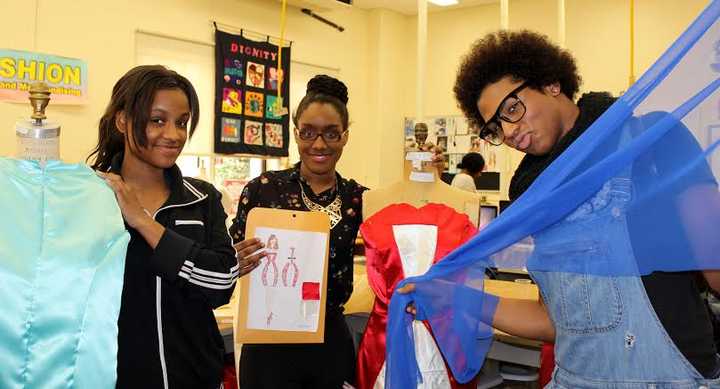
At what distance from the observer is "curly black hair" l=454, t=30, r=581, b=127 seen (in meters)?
1.69

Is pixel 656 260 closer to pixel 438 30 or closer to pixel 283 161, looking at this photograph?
pixel 283 161

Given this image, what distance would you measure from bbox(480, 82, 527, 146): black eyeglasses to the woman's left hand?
2.92 feet

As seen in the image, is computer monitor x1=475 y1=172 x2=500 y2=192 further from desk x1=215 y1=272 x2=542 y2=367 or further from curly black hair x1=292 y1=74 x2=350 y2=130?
curly black hair x1=292 y1=74 x2=350 y2=130

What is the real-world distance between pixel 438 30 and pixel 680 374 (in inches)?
313

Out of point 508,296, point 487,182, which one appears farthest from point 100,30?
point 487,182

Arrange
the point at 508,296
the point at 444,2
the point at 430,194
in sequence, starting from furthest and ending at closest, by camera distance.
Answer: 1. the point at 444,2
2. the point at 508,296
3. the point at 430,194

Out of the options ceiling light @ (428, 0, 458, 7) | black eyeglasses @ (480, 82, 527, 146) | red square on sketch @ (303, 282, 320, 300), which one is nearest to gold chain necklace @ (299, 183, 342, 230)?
red square on sketch @ (303, 282, 320, 300)

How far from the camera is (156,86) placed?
5.68ft

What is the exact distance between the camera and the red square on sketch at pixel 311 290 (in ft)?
7.32

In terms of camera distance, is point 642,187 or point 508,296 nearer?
point 642,187

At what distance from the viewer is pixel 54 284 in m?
1.29

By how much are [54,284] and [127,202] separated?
0.28 m

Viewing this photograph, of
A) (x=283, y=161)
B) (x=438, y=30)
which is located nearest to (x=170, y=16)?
(x=283, y=161)

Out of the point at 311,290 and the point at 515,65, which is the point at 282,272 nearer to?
the point at 311,290
